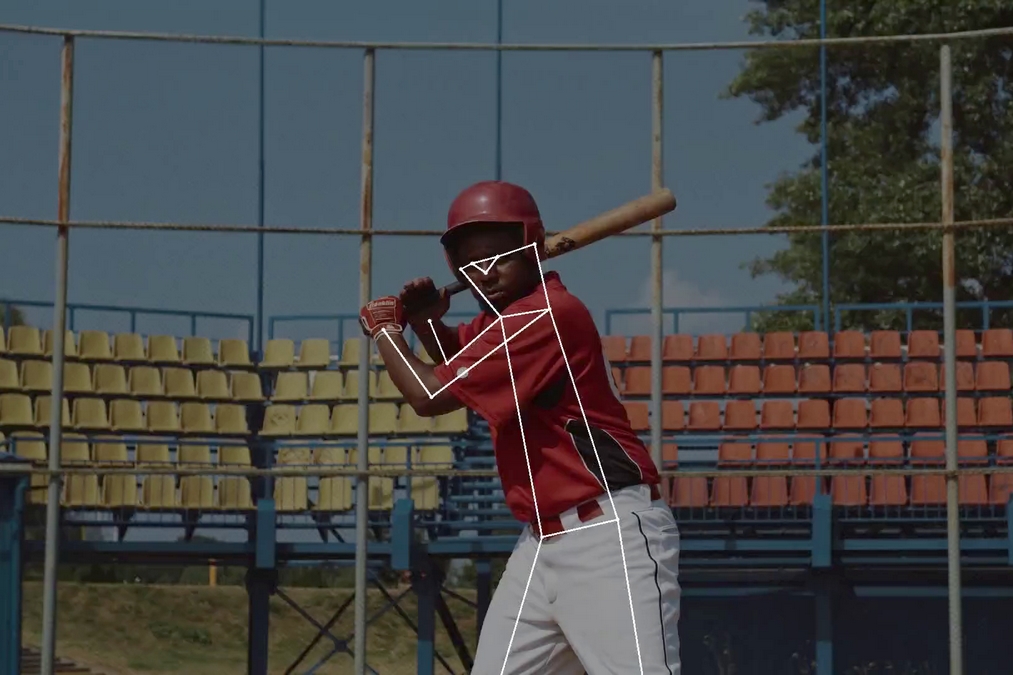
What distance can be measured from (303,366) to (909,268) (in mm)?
8659

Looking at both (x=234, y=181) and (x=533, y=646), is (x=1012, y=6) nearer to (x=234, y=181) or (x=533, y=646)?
(x=234, y=181)

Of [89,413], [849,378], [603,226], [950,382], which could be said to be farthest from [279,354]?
[603,226]

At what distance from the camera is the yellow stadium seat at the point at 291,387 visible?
12.5 m

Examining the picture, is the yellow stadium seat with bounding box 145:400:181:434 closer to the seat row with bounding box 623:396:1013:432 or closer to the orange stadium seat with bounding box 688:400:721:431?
the seat row with bounding box 623:396:1013:432

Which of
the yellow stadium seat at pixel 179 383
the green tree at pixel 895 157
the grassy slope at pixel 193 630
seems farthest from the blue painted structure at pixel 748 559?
the grassy slope at pixel 193 630

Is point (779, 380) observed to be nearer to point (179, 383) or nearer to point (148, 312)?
point (179, 383)

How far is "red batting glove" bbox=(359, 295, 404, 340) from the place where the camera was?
4.59 meters

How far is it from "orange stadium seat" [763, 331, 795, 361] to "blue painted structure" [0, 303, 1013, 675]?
3.75ft

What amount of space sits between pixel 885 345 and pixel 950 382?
5.66 m

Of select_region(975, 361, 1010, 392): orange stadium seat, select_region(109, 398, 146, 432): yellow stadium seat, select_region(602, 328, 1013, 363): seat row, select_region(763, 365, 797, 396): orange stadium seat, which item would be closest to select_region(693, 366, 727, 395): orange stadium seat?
select_region(602, 328, 1013, 363): seat row

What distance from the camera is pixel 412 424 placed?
1220 cm

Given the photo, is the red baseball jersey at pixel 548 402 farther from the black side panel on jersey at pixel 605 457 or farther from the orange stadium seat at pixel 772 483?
the orange stadium seat at pixel 772 483

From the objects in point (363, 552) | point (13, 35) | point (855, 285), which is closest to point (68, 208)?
point (13, 35)

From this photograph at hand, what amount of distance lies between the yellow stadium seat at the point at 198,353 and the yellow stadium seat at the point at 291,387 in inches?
22.2
